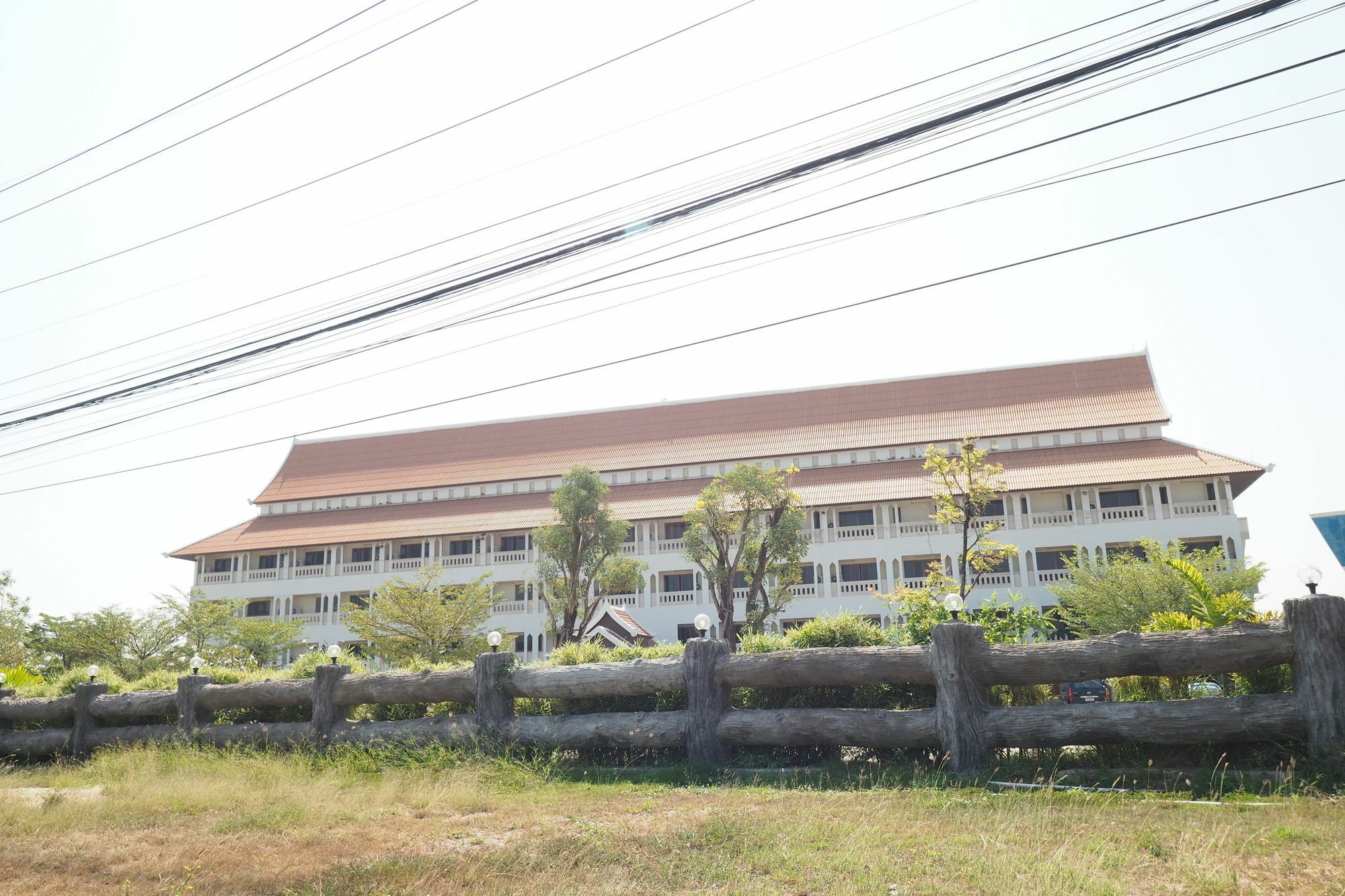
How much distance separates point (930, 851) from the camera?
20.3ft

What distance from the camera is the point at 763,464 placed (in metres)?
42.6

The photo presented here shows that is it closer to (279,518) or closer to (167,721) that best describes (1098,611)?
(167,721)

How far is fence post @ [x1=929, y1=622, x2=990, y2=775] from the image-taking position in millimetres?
9227

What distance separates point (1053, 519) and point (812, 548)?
9611mm

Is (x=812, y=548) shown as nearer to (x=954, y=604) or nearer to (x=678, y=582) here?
(x=678, y=582)

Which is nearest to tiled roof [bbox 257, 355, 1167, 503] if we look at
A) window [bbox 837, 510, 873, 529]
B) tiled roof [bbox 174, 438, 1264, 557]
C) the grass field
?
tiled roof [bbox 174, 438, 1264, 557]

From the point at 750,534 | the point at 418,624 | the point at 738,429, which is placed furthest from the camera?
the point at 738,429

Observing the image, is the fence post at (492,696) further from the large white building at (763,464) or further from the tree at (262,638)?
the tree at (262,638)

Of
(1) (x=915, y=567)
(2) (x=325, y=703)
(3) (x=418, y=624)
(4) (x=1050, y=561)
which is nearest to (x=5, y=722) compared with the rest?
(2) (x=325, y=703)

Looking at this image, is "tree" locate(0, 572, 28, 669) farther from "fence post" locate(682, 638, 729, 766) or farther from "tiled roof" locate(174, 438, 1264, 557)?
"fence post" locate(682, 638, 729, 766)

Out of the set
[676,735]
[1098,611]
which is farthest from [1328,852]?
[1098,611]

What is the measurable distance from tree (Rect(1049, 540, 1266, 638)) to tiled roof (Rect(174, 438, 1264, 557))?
16.5ft

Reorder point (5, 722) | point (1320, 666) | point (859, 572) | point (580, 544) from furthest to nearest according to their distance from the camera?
point (859, 572)
point (580, 544)
point (5, 722)
point (1320, 666)

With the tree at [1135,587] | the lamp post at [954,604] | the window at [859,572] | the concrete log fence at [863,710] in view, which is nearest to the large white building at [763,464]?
the window at [859,572]
